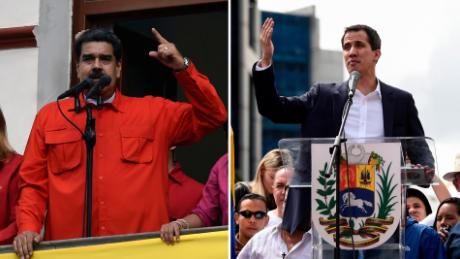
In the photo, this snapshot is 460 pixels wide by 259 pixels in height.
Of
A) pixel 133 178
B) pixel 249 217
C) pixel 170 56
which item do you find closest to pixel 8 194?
pixel 133 178

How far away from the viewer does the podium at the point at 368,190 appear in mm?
4328

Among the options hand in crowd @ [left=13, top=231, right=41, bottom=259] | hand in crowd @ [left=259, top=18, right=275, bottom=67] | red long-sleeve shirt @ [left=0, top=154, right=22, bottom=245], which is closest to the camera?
hand in crowd @ [left=259, top=18, right=275, bottom=67]

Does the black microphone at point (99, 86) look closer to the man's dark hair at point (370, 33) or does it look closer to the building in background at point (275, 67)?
the building in background at point (275, 67)

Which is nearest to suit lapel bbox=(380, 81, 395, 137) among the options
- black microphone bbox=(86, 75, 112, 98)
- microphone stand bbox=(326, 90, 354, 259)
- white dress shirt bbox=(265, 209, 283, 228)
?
microphone stand bbox=(326, 90, 354, 259)

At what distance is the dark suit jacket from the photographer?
14.8 ft

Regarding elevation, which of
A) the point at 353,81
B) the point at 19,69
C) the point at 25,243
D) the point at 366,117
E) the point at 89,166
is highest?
the point at 19,69

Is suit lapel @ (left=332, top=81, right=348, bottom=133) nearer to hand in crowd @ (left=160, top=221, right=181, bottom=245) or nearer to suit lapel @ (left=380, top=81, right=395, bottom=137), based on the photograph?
suit lapel @ (left=380, top=81, right=395, bottom=137)

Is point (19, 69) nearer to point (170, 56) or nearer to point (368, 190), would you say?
point (170, 56)

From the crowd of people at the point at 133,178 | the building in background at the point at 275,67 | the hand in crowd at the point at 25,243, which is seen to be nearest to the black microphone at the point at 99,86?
the crowd of people at the point at 133,178

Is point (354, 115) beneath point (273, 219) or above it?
above

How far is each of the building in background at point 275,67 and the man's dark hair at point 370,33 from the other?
0.13 meters

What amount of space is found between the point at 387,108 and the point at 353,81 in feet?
0.73

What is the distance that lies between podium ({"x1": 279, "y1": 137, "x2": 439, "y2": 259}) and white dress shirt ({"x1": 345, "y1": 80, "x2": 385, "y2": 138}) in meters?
0.16

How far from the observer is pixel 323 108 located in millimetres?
4586
